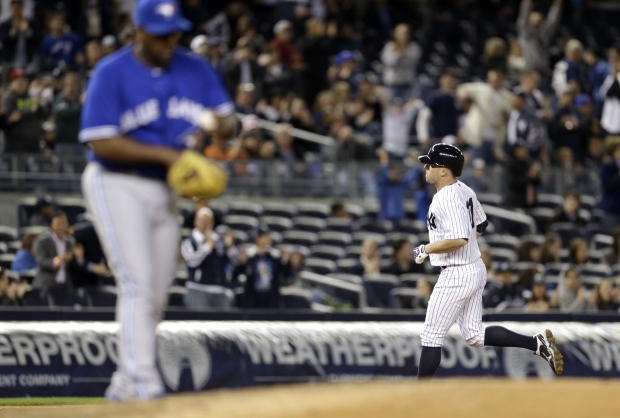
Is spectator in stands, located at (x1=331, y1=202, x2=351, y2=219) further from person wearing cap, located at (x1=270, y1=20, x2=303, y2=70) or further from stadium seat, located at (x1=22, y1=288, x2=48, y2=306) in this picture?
stadium seat, located at (x1=22, y1=288, x2=48, y2=306)

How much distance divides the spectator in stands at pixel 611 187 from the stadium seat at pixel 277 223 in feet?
13.1

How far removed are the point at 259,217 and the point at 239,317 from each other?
4.02 metres

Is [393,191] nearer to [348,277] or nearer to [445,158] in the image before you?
[348,277]

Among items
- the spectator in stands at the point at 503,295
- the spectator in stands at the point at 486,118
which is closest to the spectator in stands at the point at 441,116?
the spectator in stands at the point at 486,118

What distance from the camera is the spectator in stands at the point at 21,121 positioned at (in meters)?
16.2

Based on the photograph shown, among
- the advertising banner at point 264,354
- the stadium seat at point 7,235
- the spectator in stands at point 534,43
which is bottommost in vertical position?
the advertising banner at point 264,354

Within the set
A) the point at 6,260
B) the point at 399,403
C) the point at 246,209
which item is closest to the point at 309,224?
the point at 246,209

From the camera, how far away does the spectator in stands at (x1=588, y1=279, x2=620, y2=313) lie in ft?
48.5

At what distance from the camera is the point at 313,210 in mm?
17609

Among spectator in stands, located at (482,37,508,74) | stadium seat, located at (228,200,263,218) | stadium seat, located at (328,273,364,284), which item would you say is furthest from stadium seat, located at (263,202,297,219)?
spectator in stands, located at (482,37,508,74)

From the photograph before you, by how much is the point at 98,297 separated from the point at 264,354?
1967 millimetres

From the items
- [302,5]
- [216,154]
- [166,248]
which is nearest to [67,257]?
[216,154]

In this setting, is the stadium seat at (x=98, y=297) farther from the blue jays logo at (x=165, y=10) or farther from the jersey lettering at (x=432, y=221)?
the blue jays logo at (x=165, y=10)

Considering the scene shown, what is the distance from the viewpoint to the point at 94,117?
21.6 ft
